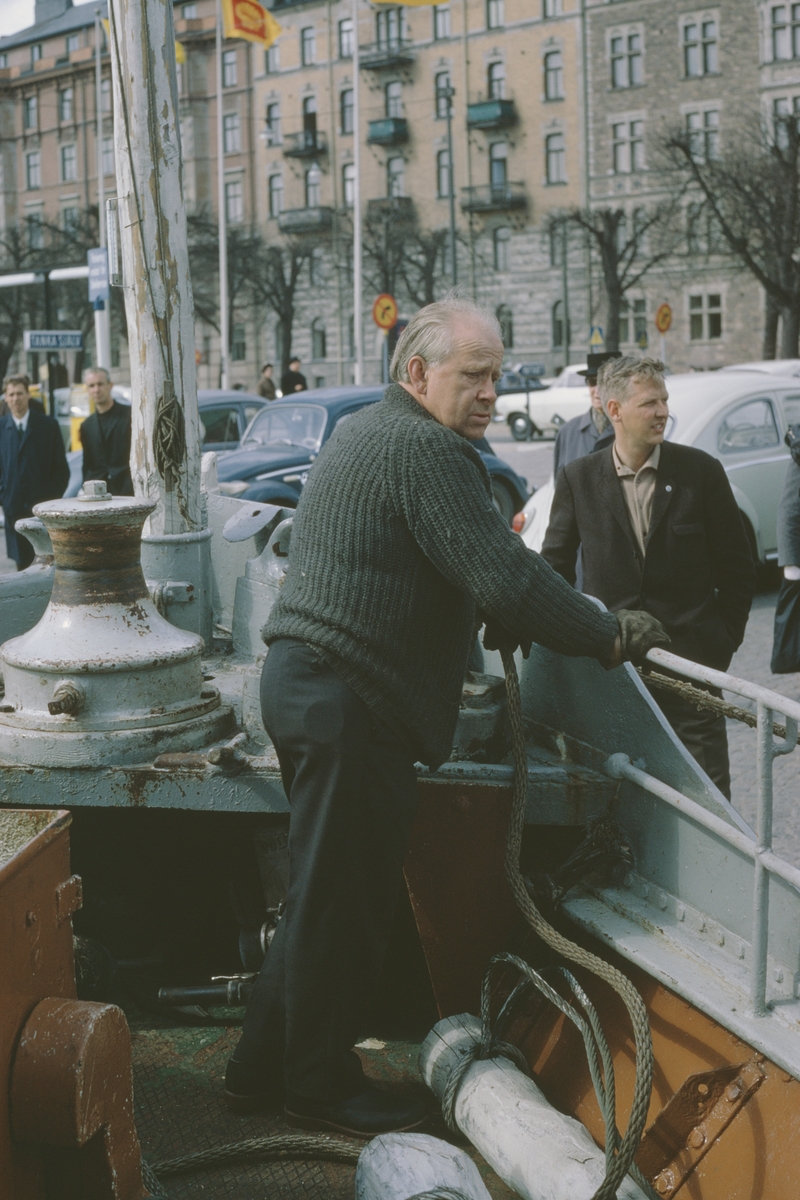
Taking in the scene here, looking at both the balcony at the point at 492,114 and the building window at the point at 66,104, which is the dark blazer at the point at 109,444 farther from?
the building window at the point at 66,104

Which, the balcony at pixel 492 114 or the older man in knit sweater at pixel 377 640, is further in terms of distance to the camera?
the balcony at pixel 492 114

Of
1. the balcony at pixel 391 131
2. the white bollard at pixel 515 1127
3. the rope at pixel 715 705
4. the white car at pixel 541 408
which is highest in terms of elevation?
the balcony at pixel 391 131

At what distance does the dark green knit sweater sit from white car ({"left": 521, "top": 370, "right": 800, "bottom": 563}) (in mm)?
8100

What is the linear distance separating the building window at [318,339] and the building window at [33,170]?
24350 mm

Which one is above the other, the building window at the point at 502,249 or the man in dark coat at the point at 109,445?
the building window at the point at 502,249

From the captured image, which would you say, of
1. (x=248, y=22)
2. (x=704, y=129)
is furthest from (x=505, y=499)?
(x=704, y=129)

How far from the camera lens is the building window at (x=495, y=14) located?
5991 centimetres

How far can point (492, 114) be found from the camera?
196ft

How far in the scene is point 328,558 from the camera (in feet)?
9.89

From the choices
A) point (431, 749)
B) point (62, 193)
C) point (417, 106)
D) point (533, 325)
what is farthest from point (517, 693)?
point (62, 193)

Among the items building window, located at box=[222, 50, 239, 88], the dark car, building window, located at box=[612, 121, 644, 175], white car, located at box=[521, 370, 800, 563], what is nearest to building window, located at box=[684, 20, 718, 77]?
building window, located at box=[612, 121, 644, 175]

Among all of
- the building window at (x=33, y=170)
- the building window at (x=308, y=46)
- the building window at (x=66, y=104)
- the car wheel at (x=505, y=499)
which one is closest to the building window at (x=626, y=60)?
the building window at (x=308, y=46)

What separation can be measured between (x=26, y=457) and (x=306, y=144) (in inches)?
2295

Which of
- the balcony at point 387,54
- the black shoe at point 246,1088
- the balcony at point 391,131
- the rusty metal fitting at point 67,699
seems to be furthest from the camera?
the balcony at point 387,54
